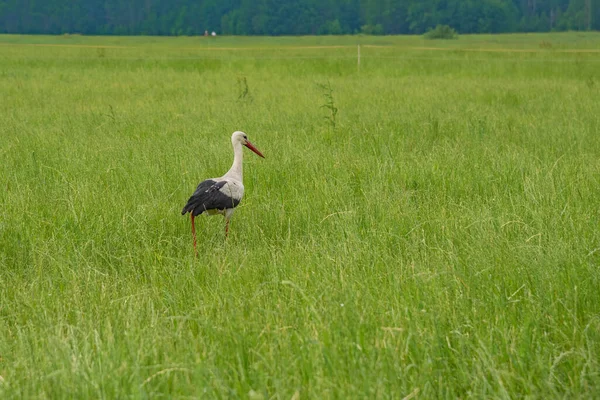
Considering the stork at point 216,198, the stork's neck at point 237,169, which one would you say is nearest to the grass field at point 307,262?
the stork at point 216,198

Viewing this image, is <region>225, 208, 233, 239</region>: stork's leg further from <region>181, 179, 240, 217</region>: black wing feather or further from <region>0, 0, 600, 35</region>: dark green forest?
<region>0, 0, 600, 35</region>: dark green forest

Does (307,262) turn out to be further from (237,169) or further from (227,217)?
(237,169)

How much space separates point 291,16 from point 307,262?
138 m

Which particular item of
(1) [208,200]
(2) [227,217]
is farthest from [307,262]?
(2) [227,217]

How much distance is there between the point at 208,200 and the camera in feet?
15.8

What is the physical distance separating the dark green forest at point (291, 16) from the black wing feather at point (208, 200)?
12003 centimetres

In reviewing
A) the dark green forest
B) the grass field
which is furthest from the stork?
the dark green forest

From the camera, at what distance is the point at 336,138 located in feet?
28.2

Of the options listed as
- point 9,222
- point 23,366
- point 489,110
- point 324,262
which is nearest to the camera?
point 23,366

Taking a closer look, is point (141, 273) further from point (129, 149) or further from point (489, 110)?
point (489, 110)

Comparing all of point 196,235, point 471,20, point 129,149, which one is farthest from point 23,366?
point 471,20

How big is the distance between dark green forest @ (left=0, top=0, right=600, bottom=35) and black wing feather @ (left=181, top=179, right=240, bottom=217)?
12003 centimetres

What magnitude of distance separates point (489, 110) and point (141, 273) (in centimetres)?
831

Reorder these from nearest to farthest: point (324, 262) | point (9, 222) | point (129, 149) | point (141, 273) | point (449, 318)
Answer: point (449, 318), point (324, 262), point (141, 273), point (9, 222), point (129, 149)
